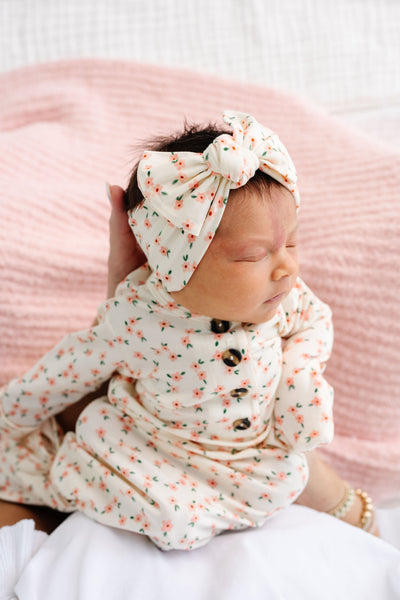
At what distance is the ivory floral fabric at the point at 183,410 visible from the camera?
91 cm

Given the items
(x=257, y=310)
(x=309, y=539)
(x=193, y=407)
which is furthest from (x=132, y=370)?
(x=309, y=539)

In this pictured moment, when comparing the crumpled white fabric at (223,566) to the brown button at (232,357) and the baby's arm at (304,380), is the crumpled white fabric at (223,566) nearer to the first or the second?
the baby's arm at (304,380)

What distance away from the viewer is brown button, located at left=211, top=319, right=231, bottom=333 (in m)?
0.89

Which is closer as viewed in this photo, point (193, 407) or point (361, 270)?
point (193, 407)

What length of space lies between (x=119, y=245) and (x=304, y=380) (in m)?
0.36

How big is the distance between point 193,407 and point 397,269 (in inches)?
18.6

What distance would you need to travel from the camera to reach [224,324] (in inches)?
35.3

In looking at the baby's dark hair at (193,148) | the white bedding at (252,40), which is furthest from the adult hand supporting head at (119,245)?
the white bedding at (252,40)

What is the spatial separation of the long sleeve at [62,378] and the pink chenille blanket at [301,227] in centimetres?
15

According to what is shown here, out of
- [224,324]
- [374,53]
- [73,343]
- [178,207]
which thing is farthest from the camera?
[374,53]

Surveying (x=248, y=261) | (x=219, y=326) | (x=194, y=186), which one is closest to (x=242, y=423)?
(x=219, y=326)

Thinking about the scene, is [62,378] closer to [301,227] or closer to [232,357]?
[232,357]

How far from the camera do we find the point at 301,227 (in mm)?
1251

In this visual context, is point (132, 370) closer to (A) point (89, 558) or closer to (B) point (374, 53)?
(A) point (89, 558)
